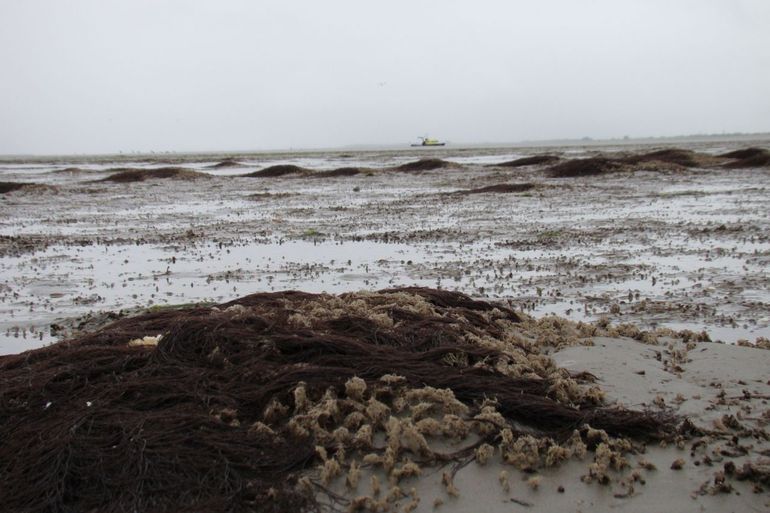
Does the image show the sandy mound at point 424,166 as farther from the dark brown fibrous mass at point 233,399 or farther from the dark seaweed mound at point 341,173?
the dark brown fibrous mass at point 233,399

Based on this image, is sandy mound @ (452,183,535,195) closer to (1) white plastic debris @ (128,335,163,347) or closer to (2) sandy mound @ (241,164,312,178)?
(2) sandy mound @ (241,164,312,178)

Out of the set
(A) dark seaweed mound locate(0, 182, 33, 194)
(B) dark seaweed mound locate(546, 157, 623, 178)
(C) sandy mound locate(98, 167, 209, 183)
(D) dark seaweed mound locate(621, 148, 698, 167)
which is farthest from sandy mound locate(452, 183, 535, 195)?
(A) dark seaweed mound locate(0, 182, 33, 194)

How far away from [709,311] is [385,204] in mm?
11735

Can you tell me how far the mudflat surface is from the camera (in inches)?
242

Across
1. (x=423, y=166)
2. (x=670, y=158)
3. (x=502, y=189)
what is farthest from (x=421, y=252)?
(x=670, y=158)

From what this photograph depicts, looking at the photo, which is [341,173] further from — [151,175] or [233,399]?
[233,399]

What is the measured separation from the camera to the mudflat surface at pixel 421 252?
6137 mm

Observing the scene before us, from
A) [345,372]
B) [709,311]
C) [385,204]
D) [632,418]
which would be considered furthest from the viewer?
[385,204]

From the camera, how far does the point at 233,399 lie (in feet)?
10.9

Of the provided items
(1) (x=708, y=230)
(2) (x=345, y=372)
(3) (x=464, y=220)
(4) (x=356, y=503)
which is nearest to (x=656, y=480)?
(4) (x=356, y=503)

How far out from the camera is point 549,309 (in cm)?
587

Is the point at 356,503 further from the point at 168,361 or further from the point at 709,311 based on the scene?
the point at 709,311

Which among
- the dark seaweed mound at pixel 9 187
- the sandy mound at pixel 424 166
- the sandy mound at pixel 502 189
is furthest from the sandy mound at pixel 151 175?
the sandy mound at pixel 502 189

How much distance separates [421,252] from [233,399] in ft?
19.8
